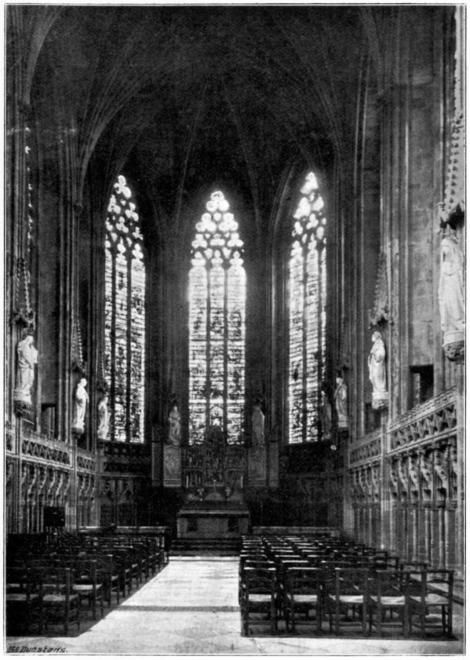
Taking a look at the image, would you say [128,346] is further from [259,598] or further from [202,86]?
[259,598]

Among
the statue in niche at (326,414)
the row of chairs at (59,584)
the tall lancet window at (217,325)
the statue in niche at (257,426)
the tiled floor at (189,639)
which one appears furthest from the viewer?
the tall lancet window at (217,325)

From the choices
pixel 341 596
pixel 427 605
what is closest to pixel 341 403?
pixel 341 596

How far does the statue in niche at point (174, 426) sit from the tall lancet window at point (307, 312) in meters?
4.46

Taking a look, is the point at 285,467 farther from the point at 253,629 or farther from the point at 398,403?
the point at 253,629

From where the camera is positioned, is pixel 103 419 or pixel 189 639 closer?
pixel 189 639

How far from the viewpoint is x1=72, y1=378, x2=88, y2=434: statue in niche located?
106ft

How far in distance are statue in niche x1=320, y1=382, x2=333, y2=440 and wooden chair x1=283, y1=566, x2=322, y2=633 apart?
21.9 metres

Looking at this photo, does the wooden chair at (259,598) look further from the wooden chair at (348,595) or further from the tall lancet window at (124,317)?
the tall lancet window at (124,317)

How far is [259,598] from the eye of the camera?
44.7ft

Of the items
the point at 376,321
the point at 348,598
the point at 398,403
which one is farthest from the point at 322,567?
the point at 376,321

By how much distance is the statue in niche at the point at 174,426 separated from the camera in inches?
1548

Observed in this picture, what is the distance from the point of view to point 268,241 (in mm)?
41938

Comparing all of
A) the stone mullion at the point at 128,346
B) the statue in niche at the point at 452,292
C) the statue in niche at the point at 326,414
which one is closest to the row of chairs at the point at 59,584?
the statue in niche at the point at 452,292

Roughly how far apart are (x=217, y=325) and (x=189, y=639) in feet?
102
